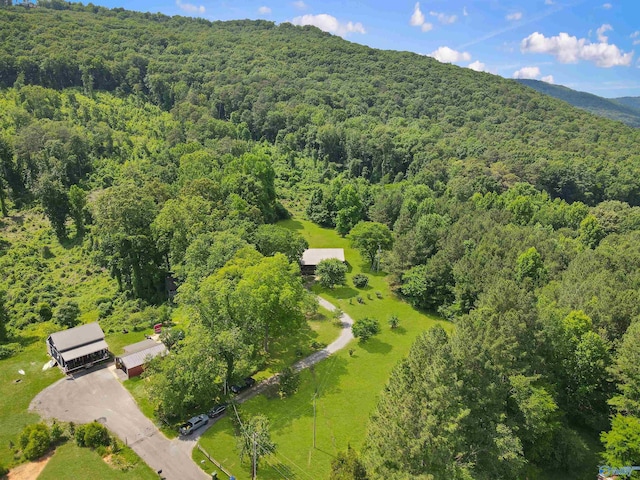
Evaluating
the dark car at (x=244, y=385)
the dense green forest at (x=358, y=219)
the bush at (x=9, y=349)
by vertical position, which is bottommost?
the bush at (x=9, y=349)

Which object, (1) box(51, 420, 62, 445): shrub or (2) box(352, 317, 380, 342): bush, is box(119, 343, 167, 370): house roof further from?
(2) box(352, 317, 380, 342): bush

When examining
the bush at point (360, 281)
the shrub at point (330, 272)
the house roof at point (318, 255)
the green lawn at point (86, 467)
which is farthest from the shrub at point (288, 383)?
the house roof at point (318, 255)

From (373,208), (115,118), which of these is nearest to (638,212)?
(373,208)

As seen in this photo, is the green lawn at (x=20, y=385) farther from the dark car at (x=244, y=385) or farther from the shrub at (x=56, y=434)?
the dark car at (x=244, y=385)

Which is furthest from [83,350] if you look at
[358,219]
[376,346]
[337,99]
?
[337,99]

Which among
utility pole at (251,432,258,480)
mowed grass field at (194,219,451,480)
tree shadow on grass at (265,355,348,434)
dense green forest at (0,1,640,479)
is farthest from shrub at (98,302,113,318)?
utility pole at (251,432,258,480)

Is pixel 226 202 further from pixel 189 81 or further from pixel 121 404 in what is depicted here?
pixel 189 81

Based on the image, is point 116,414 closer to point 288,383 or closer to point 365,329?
point 288,383
